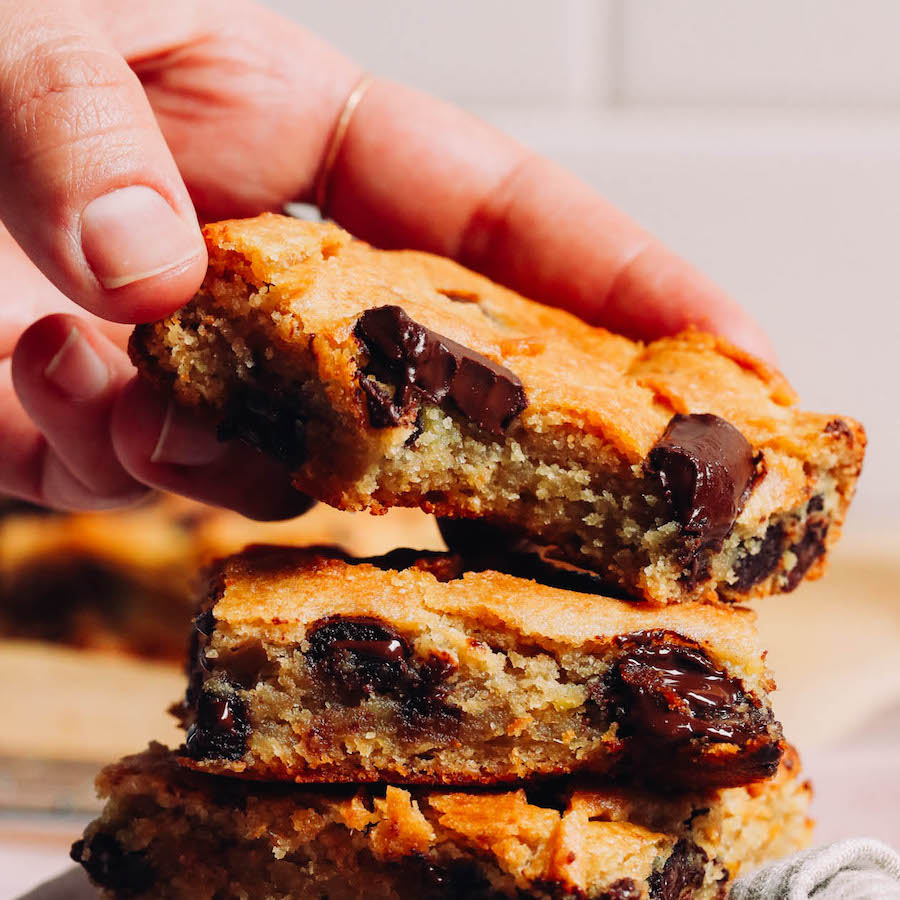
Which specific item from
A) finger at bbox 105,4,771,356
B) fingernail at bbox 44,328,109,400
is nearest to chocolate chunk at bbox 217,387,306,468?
fingernail at bbox 44,328,109,400

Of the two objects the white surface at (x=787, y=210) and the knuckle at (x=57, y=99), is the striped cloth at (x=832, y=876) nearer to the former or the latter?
the knuckle at (x=57, y=99)

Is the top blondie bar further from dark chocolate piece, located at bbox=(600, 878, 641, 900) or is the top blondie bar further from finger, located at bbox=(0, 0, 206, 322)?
dark chocolate piece, located at bbox=(600, 878, 641, 900)

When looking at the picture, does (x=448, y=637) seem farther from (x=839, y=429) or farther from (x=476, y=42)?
(x=476, y=42)

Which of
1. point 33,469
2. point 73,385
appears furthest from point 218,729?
point 33,469

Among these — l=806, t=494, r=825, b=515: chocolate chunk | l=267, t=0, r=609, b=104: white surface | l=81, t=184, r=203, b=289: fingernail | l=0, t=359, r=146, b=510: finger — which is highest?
l=81, t=184, r=203, b=289: fingernail

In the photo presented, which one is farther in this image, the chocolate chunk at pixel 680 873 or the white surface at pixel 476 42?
the white surface at pixel 476 42


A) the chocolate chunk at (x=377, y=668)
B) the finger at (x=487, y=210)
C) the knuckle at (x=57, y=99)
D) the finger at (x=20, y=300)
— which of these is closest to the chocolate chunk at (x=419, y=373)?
the chocolate chunk at (x=377, y=668)

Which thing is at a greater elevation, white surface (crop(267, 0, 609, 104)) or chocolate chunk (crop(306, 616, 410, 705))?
white surface (crop(267, 0, 609, 104))

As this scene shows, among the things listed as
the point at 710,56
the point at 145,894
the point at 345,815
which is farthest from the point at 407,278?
the point at 710,56
